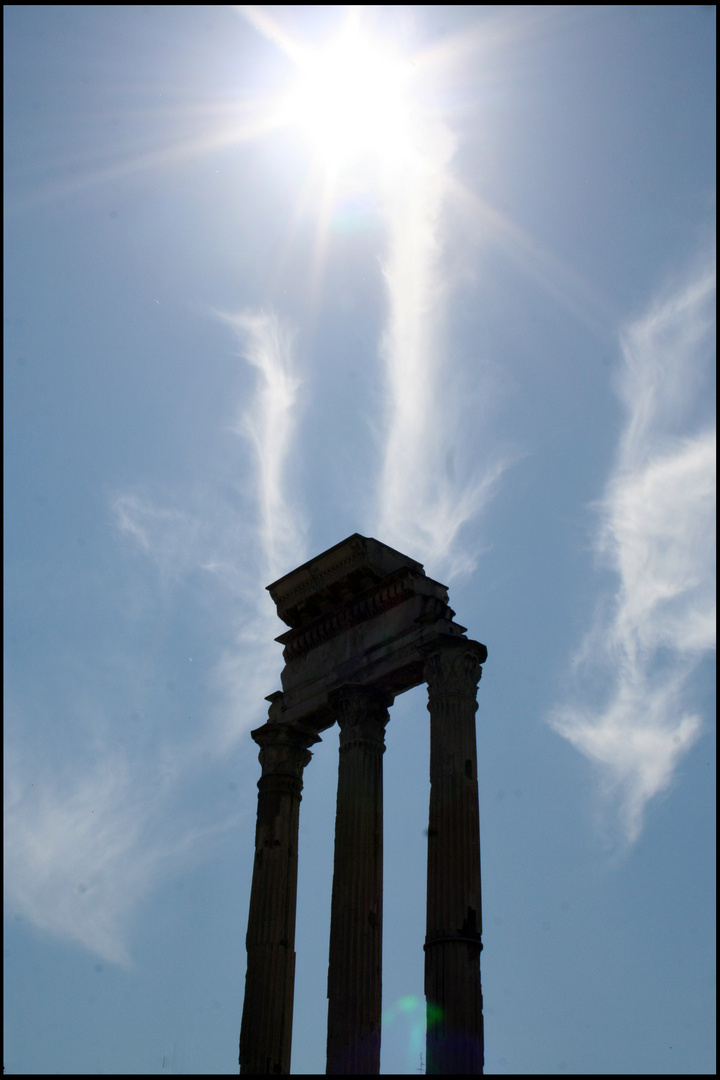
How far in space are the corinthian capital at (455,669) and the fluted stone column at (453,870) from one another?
2 cm

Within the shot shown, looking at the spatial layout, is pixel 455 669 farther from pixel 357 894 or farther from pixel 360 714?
pixel 357 894

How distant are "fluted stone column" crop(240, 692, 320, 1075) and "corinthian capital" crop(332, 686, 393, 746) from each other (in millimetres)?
2353

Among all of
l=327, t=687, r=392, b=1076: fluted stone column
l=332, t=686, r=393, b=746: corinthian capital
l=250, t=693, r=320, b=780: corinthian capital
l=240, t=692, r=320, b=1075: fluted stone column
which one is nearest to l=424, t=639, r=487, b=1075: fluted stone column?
l=332, t=686, r=393, b=746: corinthian capital

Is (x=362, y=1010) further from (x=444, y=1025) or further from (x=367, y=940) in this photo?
(x=444, y=1025)

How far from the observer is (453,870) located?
21469 mm

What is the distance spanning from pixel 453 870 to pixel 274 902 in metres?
5.98

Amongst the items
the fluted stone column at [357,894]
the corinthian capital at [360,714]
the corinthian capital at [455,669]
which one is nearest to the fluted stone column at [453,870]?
the corinthian capital at [455,669]

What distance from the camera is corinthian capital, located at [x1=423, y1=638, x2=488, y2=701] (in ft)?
77.0

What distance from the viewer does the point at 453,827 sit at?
861 inches

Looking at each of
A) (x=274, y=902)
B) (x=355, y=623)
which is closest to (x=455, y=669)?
(x=355, y=623)

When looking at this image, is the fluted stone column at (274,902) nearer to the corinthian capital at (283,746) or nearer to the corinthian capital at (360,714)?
the corinthian capital at (283,746)

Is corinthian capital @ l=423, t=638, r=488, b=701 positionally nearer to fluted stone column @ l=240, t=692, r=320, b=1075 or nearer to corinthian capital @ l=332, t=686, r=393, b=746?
corinthian capital @ l=332, t=686, r=393, b=746

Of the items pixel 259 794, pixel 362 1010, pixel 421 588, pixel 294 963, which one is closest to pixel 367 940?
pixel 362 1010

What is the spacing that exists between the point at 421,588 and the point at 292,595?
160 inches
